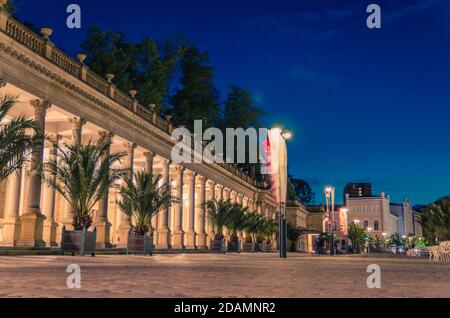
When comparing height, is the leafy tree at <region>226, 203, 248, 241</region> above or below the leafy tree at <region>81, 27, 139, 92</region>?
below

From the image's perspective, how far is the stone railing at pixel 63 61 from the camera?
67.8 feet

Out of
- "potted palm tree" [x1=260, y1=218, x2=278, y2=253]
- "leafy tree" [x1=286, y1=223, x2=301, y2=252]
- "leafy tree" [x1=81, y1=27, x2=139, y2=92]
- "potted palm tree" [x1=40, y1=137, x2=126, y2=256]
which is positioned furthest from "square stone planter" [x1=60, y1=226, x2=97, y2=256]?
"leafy tree" [x1=286, y1=223, x2=301, y2=252]

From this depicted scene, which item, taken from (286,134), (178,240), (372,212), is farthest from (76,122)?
(372,212)

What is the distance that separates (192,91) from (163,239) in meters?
21.1

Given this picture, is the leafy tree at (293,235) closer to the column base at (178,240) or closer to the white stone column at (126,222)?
the column base at (178,240)

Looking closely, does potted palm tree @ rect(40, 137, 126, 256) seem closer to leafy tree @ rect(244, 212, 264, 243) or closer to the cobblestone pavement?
the cobblestone pavement

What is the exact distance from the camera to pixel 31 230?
2139 cm

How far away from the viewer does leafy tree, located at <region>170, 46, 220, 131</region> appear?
51.7m

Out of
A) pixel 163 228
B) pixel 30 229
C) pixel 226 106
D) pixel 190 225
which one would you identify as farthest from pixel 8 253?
pixel 226 106

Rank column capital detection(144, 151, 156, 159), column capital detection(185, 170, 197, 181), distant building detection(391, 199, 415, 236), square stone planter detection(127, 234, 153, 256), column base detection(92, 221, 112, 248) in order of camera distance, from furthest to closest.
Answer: distant building detection(391, 199, 415, 236), column capital detection(185, 170, 197, 181), column capital detection(144, 151, 156, 159), column base detection(92, 221, 112, 248), square stone planter detection(127, 234, 153, 256)

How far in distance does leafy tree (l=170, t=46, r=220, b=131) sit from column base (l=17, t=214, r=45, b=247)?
1202 inches

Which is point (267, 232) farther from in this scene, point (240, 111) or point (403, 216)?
point (403, 216)

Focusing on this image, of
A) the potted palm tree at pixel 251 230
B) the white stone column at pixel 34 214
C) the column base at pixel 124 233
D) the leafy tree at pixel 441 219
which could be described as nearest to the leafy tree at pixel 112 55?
the column base at pixel 124 233
